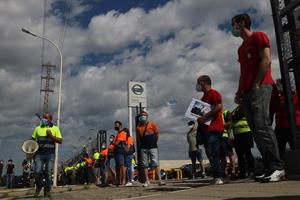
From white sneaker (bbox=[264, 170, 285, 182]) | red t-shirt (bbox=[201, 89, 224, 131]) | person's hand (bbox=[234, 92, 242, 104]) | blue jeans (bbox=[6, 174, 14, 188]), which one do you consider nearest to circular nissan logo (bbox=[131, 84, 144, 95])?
blue jeans (bbox=[6, 174, 14, 188])

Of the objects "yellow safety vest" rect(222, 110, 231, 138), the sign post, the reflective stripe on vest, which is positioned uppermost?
the sign post

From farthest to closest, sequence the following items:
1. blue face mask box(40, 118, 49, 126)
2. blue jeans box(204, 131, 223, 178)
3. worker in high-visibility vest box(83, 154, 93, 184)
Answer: worker in high-visibility vest box(83, 154, 93, 184), blue face mask box(40, 118, 49, 126), blue jeans box(204, 131, 223, 178)

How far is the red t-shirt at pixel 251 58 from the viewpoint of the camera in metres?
5.12

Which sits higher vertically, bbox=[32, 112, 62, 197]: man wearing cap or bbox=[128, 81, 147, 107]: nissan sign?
bbox=[128, 81, 147, 107]: nissan sign

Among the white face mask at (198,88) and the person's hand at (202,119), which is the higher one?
the white face mask at (198,88)

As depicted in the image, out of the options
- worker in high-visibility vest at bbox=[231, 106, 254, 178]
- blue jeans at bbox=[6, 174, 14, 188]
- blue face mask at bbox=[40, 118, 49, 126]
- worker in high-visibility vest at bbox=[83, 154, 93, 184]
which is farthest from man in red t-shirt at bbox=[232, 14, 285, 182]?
blue jeans at bbox=[6, 174, 14, 188]

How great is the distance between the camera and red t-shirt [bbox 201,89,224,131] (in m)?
6.68

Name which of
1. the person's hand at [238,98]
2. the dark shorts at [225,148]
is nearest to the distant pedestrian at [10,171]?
the dark shorts at [225,148]

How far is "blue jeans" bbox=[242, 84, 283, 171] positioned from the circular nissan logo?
16.3 m

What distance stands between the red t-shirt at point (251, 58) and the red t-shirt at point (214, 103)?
1396mm

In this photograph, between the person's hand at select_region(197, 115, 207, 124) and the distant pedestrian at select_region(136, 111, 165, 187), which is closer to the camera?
the person's hand at select_region(197, 115, 207, 124)

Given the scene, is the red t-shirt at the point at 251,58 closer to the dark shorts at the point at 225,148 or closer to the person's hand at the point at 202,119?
the person's hand at the point at 202,119

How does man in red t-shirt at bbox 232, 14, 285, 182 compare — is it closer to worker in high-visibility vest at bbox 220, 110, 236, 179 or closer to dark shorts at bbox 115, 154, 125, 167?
worker in high-visibility vest at bbox 220, 110, 236, 179

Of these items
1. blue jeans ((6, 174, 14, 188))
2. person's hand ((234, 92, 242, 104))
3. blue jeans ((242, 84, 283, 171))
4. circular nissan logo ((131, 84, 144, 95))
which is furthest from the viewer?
blue jeans ((6, 174, 14, 188))
